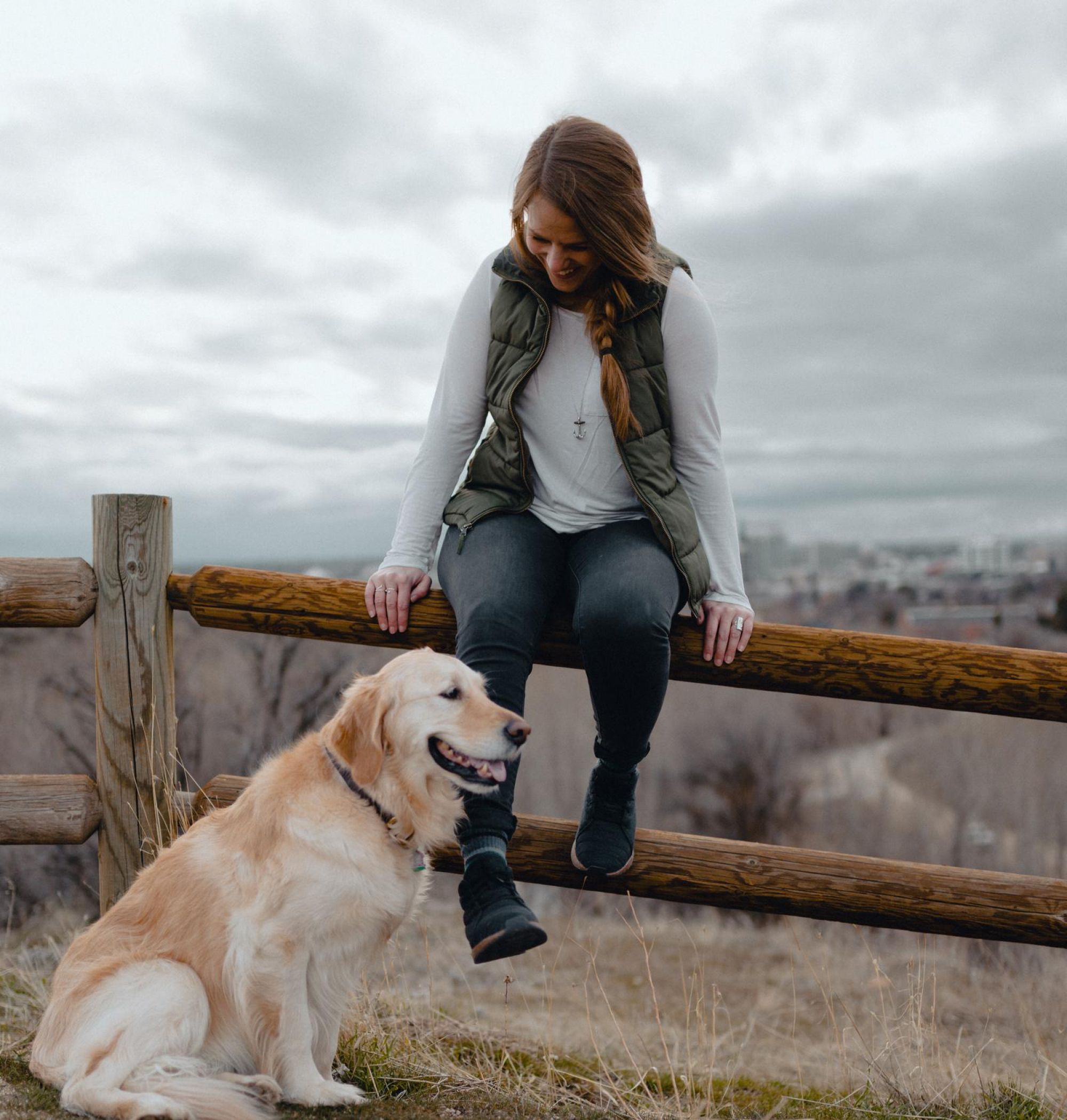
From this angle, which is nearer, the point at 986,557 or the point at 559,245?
the point at 559,245

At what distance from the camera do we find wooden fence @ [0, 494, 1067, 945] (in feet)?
9.74

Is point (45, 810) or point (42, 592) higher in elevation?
point (42, 592)

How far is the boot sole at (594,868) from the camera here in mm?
2910

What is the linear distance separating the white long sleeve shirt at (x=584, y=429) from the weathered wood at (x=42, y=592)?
1.02 meters

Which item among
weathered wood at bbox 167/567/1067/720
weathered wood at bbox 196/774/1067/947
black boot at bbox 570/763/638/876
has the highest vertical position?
weathered wood at bbox 167/567/1067/720

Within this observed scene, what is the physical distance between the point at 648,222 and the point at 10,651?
1949 cm

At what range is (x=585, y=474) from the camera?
3.00 meters

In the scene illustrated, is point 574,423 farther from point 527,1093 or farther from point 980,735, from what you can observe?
point 980,735

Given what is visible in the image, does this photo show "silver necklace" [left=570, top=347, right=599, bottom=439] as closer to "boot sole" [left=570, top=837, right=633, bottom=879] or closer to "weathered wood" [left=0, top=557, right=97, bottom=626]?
"boot sole" [left=570, top=837, right=633, bottom=879]

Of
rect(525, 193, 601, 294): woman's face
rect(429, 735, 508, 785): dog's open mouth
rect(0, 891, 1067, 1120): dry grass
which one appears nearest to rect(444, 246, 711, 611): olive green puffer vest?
rect(525, 193, 601, 294): woman's face

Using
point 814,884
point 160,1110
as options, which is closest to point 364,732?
point 160,1110

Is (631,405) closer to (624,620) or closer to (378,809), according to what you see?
(624,620)

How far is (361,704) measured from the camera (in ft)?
8.36

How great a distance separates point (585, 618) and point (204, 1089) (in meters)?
1.47
